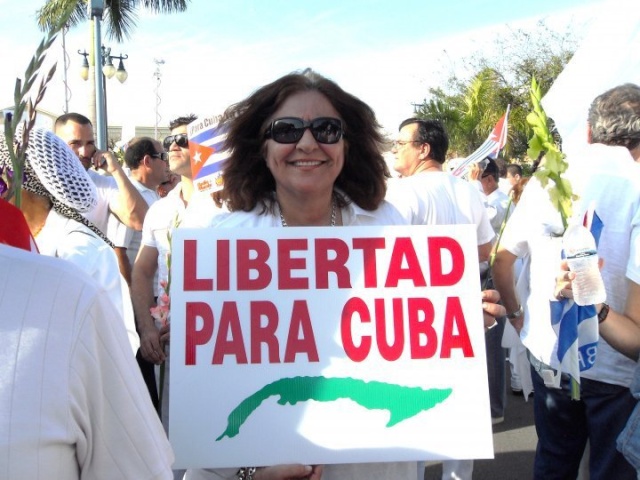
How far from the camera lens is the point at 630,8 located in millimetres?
2586

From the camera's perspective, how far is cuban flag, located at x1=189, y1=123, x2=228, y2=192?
9.96ft

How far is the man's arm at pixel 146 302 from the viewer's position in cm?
296

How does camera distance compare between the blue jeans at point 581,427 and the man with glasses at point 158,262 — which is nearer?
the blue jeans at point 581,427

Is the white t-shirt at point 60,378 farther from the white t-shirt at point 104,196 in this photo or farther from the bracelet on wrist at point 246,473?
the white t-shirt at point 104,196

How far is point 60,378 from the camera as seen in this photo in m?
1.02

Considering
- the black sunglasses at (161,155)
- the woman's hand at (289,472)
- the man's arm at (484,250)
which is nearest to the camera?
the woman's hand at (289,472)

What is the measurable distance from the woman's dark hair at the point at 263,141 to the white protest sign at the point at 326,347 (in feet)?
0.92

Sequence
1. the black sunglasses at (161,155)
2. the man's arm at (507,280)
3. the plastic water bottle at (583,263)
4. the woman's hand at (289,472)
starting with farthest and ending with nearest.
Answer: the black sunglasses at (161,155) < the man's arm at (507,280) < the plastic water bottle at (583,263) < the woman's hand at (289,472)

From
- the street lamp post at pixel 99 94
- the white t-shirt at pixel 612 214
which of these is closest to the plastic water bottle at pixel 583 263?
the white t-shirt at pixel 612 214

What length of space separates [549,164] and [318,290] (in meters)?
0.81

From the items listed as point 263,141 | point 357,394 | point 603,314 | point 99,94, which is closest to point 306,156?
point 263,141

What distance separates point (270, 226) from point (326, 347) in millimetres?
438

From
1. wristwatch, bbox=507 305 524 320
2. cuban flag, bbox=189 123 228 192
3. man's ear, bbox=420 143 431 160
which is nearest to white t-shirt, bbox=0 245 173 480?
cuban flag, bbox=189 123 228 192

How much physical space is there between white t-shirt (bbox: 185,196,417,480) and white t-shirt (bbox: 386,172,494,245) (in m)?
1.46
